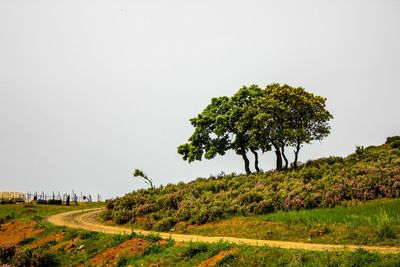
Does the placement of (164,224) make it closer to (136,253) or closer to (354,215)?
(136,253)

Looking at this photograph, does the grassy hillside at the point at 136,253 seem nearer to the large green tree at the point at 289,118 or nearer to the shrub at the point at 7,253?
the shrub at the point at 7,253

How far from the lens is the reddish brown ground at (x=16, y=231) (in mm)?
32656

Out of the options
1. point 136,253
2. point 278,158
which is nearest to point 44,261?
point 136,253

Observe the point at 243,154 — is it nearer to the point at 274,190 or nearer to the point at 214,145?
the point at 214,145

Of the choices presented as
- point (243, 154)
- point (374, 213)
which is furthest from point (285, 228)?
point (243, 154)

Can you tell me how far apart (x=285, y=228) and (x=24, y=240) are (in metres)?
20.6

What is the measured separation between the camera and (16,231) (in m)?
35.3

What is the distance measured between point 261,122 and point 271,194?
1626cm

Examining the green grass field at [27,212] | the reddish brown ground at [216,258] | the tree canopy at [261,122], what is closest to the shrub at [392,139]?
the tree canopy at [261,122]

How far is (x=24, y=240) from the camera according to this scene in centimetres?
3142

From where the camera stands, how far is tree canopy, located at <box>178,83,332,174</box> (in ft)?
157

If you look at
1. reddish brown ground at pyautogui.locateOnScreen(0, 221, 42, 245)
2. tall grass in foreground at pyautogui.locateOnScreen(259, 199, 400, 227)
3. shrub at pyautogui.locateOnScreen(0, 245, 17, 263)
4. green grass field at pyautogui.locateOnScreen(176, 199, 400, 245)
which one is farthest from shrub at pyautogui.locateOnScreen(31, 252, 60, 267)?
tall grass in foreground at pyautogui.locateOnScreen(259, 199, 400, 227)

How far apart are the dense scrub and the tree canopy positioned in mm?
5250

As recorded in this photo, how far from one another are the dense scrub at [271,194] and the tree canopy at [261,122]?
17.2 ft
